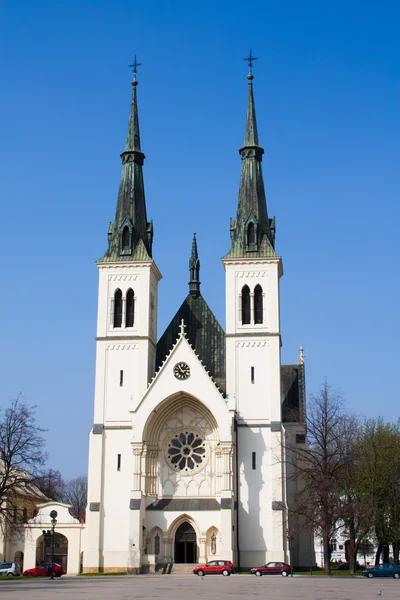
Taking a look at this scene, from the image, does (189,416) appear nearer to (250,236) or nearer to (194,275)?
(194,275)

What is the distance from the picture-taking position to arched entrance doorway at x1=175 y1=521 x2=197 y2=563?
4925 cm

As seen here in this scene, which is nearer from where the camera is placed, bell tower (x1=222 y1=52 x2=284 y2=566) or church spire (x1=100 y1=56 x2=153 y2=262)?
bell tower (x1=222 y1=52 x2=284 y2=566)

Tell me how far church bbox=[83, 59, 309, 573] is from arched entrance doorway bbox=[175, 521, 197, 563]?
0.06 m

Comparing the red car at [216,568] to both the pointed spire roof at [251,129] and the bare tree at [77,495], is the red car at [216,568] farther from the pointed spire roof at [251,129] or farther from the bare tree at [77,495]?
the bare tree at [77,495]

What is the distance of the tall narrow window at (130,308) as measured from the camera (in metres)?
54.1

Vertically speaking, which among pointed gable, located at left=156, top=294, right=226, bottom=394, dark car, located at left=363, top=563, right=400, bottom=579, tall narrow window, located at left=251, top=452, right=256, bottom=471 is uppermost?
pointed gable, located at left=156, top=294, right=226, bottom=394

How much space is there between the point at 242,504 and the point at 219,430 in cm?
491

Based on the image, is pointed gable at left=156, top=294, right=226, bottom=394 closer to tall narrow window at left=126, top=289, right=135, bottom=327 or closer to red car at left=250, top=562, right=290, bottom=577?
tall narrow window at left=126, top=289, right=135, bottom=327

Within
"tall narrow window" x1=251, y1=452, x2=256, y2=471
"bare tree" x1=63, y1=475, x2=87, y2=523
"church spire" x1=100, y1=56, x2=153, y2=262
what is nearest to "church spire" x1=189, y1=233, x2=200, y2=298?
"church spire" x1=100, y1=56, x2=153, y2=262

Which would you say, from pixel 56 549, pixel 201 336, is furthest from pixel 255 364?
pixel 56 549

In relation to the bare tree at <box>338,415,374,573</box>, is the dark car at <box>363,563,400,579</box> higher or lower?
lower

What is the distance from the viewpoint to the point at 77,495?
117 meters

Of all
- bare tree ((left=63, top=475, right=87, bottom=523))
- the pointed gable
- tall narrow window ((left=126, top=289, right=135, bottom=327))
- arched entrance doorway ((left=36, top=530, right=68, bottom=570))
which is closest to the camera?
tall narrow window ((left=126, top=289, right=135, bottom=327))

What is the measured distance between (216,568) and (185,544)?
5390 millimetres
